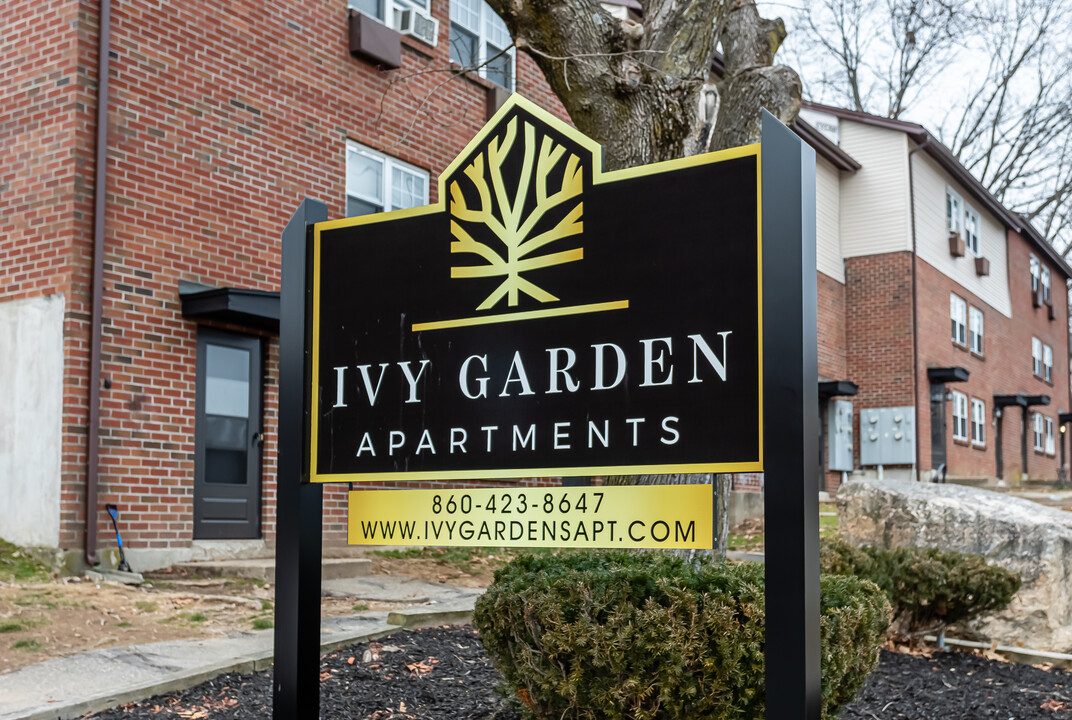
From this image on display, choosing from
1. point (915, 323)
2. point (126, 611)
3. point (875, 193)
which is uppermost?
point (875, 193)

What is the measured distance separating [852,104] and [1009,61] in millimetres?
4112

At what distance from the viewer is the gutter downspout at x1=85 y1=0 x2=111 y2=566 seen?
9.45 m

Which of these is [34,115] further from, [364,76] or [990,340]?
[990,340]

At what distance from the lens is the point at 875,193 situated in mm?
25156

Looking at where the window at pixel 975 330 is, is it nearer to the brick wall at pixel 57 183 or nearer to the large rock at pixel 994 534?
the large rock at pixel 994 534

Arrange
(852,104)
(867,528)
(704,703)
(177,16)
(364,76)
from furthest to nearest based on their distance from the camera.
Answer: (852,104), (364,76), (177,16), (867,528), (704,703)

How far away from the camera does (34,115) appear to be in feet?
32.8

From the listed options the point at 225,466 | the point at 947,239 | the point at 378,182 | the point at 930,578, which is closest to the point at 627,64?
the point at 930,578

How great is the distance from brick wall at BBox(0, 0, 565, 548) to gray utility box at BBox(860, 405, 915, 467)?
50.4ft

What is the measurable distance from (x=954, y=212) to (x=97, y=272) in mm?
23248

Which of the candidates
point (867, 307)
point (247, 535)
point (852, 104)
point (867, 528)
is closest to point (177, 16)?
point (247, 535)

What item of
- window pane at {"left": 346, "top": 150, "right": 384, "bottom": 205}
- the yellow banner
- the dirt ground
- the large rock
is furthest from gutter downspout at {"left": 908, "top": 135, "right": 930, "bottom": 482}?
the yellow banner

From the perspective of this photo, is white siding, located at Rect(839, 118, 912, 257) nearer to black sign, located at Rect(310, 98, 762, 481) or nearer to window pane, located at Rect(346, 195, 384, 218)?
window pane, located at Rect(346, 195, 384, 218)

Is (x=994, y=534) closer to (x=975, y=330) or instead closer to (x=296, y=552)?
(x=296, y=552)
